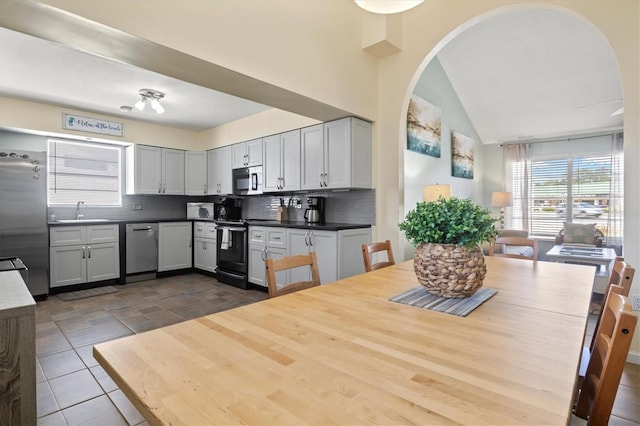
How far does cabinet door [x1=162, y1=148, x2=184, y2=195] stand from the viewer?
5.53 m

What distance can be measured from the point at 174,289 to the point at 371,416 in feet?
15.0

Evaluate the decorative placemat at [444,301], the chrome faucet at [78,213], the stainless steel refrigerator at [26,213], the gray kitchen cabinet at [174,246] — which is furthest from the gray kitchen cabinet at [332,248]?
the chrome faucet at [78,213]

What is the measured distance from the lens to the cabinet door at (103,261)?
458 cm

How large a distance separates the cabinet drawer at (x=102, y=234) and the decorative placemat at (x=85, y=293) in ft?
2.21

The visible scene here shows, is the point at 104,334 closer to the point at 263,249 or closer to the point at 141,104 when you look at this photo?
the point at 263,249

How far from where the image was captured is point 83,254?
4516mm

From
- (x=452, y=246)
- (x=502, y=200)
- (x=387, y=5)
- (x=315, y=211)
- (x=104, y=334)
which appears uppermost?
(x=387, y=5)

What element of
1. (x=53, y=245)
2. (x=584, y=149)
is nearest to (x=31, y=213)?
(x=53, y=245)

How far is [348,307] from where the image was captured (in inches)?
49.1

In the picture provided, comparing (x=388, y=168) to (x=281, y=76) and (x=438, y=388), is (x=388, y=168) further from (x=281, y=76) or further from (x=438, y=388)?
(x=438, y=388)

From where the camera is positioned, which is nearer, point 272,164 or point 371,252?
point 371,252

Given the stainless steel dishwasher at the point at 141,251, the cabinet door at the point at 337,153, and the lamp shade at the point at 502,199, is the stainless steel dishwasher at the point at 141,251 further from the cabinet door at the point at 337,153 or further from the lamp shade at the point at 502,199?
the lamp shade at the point at 502,199

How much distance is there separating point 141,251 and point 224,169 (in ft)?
6.01

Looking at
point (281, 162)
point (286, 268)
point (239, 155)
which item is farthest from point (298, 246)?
point (286, 268)
